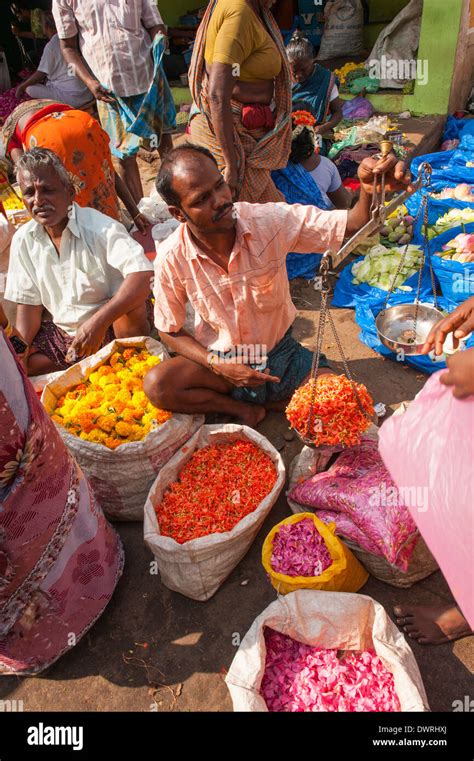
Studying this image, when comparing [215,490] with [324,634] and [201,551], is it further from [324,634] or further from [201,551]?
[324,634]

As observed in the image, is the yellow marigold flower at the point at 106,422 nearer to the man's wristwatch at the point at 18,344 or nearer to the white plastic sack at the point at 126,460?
the white plastic sack at the point at 126,460

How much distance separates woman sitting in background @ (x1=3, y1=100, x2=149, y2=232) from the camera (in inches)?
148

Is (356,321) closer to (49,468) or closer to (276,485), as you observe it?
(276,485)

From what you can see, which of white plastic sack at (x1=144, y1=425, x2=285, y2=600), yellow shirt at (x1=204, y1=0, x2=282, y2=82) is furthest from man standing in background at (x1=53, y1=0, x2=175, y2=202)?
white plastic sack at (x1=144, y1=425, x2=285, y2=600)

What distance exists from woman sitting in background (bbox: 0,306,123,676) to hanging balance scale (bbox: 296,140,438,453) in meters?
1.09

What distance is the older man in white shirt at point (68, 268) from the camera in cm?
289

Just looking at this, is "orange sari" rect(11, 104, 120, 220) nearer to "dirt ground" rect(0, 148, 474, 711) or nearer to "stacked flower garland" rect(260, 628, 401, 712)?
"dirt ground" rect(0, 148, 474, 711)

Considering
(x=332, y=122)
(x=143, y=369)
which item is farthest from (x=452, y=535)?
(x=332, y=122)

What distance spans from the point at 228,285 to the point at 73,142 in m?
2.00

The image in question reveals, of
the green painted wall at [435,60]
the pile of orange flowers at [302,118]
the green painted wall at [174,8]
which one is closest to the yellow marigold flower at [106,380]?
the pile of orange flowers at [302,118]

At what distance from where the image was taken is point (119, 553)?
8.58 ft

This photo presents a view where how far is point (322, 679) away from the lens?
204 cm

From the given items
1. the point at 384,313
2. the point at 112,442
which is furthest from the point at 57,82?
the point at 112,442

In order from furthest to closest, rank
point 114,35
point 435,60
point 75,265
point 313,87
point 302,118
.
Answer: point 435,60 → point 313,87 → point 302,118 → point 114,35 → point 75,265
